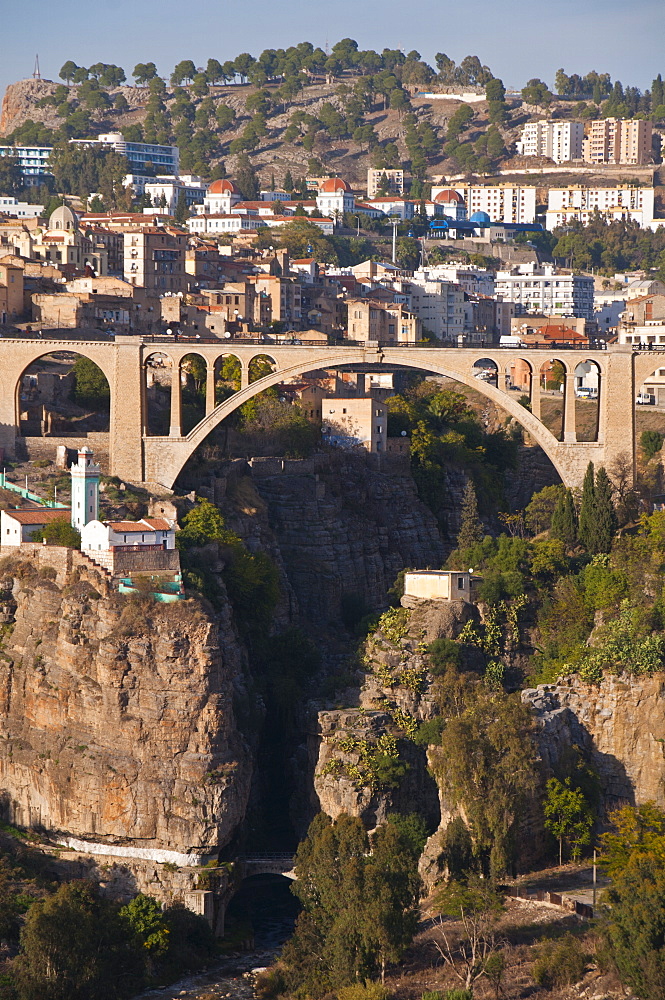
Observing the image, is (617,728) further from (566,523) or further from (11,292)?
(11,292)

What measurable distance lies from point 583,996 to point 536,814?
7.65m

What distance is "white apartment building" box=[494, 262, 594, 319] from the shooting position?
124625 millimetres

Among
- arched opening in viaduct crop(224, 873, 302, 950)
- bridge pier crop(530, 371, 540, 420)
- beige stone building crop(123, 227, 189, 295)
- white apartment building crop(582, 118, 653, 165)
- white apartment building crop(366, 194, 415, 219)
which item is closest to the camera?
arched opening in viaduct crop(224, 873, 302, 950)

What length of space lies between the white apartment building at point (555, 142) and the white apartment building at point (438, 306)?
81.8m

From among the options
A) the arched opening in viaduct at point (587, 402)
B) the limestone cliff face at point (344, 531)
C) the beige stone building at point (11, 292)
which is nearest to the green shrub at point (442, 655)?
the limestone cliff face at point (344, 531)

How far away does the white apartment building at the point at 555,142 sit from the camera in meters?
184

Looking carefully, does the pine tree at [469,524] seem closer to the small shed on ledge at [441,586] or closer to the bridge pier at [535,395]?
the bridge pier at [535,395]

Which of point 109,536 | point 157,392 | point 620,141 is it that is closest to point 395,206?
point 620,141

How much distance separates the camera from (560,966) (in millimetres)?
42688

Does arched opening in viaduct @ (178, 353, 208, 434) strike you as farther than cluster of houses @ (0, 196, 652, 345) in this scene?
No

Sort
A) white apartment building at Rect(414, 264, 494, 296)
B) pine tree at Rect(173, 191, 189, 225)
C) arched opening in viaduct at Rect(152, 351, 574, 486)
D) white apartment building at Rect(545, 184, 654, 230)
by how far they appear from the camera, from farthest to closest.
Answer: white apartment building at Rect(545, 184, 654, 230) < pine tree at Rect(173, 191, 189, 225) < white apartment building at Rect(414, 264, 494, 296) < arched opening in viaduct at Rect(152, 351, 574, 486)

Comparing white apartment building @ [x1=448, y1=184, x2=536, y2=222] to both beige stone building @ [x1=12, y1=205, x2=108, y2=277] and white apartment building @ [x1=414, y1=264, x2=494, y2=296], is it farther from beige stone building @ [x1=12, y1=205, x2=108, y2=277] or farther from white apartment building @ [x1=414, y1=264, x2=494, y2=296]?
beige stone building @ [x1=12, y1=205, x2=108, y2=277]

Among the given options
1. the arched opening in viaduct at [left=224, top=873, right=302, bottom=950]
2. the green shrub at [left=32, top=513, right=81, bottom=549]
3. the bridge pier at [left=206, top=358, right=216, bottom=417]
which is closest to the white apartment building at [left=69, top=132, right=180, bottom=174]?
the bridge pier at [left=206, top=358, right=216, bottom=417]

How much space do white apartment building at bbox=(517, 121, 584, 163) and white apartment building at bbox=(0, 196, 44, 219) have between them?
6188 centimetres
